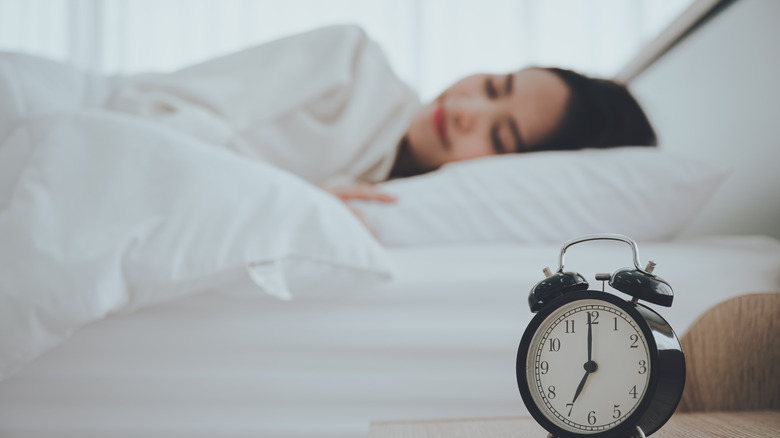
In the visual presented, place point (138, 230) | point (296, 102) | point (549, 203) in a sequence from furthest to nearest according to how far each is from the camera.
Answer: point (296, 102), point (549, 203), point (138, 230)

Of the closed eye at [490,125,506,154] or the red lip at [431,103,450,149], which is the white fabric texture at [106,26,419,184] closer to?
the red lip at [431,103,450,149]

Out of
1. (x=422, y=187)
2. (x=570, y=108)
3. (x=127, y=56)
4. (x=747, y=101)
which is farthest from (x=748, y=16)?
(x=127, y=56)

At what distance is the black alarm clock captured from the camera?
0.35 m

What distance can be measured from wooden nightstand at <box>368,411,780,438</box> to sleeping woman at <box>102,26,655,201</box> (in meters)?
0.60

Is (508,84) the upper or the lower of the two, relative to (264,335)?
upper

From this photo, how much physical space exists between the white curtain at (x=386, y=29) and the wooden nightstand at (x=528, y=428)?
175cm

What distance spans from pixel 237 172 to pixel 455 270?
0.91 ft

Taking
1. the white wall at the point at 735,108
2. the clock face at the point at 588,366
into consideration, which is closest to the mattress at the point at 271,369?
the clock face at the point at 588,366

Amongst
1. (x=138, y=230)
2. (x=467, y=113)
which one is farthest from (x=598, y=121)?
(x=138, y=230)

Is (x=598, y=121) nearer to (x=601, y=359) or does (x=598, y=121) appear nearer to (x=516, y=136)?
(x=516, y=136)

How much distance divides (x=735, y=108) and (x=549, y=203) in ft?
1.38

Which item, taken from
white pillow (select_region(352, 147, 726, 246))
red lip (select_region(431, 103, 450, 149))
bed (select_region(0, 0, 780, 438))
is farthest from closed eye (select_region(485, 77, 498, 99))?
bed (select_region(0, 0, 780, 438))

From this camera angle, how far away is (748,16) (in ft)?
2.75

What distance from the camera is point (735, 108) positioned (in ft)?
2.88
